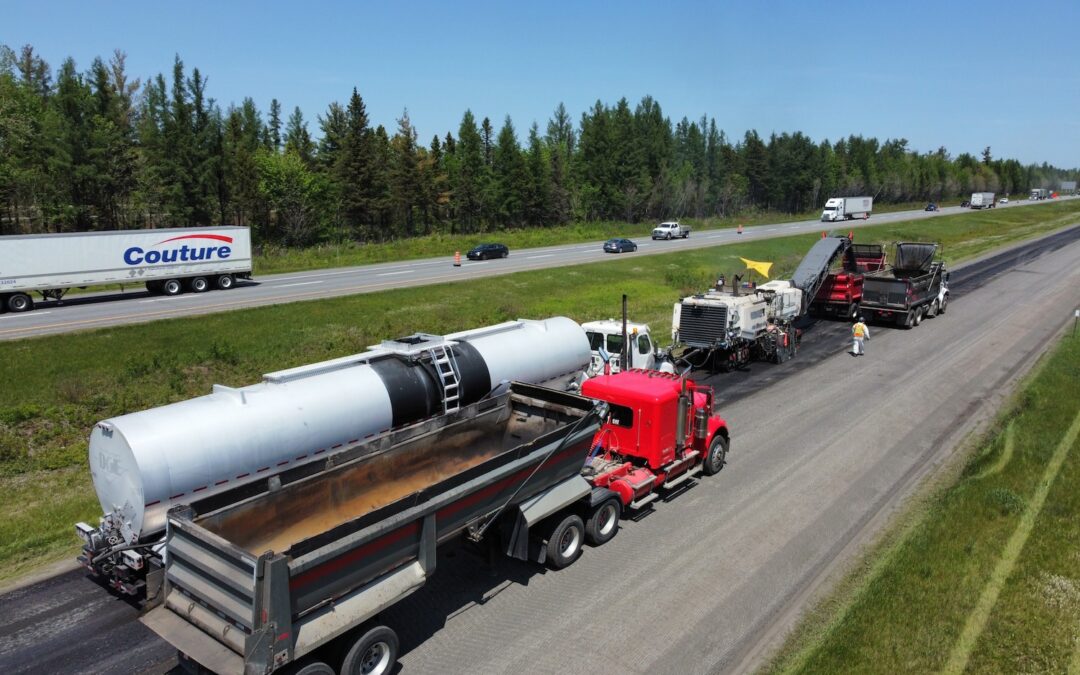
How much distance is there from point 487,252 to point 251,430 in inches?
1776

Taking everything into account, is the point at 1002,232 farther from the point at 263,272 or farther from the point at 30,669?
the point at 30,669

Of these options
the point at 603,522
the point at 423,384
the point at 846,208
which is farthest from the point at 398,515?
the point at 846,208

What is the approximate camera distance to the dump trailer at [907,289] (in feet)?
98.2

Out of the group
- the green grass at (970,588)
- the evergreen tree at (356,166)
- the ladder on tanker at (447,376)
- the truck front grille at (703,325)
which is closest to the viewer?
the green grass at (970,588)

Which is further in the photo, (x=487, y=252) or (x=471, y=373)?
(x=487, y=252)

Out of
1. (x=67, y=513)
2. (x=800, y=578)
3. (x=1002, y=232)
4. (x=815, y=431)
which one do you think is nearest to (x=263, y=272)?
(x=67, y=513)

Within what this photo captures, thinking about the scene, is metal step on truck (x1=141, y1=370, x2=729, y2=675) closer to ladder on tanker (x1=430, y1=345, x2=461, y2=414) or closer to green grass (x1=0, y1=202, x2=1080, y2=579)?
ladder on tanker (x1=430, y1=345, x2=461, y2=414)

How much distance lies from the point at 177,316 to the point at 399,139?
55541 millimetres

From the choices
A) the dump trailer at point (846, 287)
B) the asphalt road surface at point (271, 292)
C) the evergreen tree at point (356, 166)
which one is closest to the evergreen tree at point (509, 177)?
the evergreen tree at point (356, 166)

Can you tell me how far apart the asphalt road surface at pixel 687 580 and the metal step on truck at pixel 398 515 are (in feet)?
2.44

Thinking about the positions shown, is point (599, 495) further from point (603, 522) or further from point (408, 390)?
point (408, 390)

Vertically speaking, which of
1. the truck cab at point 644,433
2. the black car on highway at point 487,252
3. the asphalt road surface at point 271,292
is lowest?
the truck cab at point 644,433

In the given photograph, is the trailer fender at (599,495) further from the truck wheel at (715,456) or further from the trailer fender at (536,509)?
the truck wheel at (715,456)

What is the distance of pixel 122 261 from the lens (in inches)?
1368
